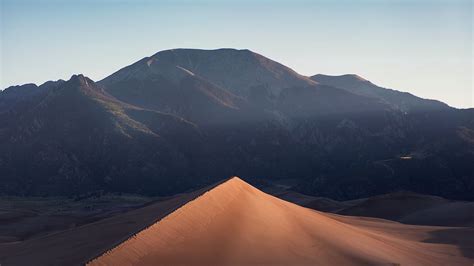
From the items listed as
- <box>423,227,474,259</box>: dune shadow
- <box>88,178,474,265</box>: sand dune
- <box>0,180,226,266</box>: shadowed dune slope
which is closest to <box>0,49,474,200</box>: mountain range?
<box>423,227,474,259</box>: dune shadow

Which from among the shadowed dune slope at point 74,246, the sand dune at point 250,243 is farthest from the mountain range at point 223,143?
the shadowed dune slope at point 74,246

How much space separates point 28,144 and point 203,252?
117086 millimetres

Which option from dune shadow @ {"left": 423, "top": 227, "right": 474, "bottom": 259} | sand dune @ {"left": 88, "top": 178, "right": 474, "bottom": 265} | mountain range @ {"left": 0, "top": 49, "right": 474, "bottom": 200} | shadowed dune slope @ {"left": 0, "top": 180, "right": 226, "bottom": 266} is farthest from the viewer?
mountain range @ {"left": 0, "top": 49, "right": 474, "bottom": 200}

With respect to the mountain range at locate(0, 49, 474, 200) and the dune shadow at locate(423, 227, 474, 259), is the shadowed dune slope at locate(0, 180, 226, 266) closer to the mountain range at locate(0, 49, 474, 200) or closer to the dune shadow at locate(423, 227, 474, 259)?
the dune shadow at locate(423, 227, 474, 259)

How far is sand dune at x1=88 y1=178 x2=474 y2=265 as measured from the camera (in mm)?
14461

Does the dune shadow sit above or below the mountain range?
below

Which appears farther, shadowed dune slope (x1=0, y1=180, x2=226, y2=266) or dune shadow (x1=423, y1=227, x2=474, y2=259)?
dune shadow (x1=423, y1=227, x2=474, y2=259)

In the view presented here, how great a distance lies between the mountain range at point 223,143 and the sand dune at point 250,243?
81592 millimetres

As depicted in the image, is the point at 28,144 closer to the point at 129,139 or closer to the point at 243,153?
the point at 129,139

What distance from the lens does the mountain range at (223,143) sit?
10950 centimetres

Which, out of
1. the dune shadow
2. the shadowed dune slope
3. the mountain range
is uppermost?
the mountain range

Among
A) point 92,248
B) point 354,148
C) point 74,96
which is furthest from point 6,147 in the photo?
point 92,248

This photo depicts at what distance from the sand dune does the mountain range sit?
268 feet

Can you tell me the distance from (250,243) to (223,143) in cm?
13098
